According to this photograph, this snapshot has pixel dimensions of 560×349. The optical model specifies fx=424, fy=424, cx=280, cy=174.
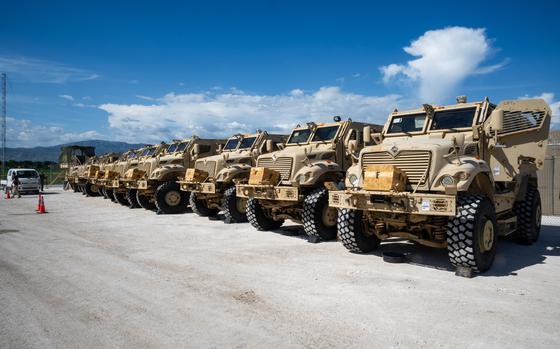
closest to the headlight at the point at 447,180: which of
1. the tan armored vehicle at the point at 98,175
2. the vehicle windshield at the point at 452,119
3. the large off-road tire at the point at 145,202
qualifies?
the vehicle windshield at the point at 452,119

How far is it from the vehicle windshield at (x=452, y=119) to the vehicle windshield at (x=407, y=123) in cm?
24

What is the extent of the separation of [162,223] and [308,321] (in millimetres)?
8649

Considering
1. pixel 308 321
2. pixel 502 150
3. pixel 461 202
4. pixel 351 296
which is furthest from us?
pixel 502 150

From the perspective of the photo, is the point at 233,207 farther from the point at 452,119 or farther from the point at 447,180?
the point at 447,180

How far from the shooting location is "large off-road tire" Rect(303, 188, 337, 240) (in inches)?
332

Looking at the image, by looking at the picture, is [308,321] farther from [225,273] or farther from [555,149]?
[555,149]

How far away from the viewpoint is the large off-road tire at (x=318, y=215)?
27.6 ft

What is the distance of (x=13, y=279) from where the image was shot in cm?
603

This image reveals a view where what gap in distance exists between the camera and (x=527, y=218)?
809 cm

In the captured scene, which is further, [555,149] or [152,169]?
→ [152,169]

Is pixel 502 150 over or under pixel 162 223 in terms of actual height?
over

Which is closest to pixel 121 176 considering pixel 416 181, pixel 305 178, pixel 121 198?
pixel 121 198

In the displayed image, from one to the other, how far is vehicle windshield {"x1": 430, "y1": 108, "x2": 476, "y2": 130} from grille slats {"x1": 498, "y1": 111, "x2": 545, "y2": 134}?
65 cm

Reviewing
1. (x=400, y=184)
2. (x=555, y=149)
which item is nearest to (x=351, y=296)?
(x=400, y=184)
